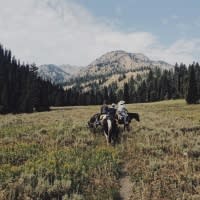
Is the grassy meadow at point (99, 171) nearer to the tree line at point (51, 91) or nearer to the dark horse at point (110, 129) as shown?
the dark horse at point (110, 129)

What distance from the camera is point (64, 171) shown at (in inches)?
432

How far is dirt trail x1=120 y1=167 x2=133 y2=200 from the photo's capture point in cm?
959

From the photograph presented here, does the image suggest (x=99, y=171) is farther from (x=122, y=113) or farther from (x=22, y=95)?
(x=22, y=95)

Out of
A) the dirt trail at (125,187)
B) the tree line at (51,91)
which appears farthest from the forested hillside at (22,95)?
the dirt trail at (125,187)

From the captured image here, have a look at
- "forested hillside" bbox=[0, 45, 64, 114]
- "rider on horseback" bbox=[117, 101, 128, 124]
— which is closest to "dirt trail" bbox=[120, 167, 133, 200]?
"rider on horseback" bbox=[117, 101, 128, 124]

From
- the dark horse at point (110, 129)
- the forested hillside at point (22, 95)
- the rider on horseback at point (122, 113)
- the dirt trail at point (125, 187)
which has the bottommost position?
the dirt trail at point (125, 187)

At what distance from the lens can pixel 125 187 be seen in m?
10.3

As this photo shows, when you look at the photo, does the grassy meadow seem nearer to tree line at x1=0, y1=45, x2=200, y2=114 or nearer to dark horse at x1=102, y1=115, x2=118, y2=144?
dark horse at x1=102, y1=115, x2=118, y2=144

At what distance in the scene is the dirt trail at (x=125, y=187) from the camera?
9594 mm

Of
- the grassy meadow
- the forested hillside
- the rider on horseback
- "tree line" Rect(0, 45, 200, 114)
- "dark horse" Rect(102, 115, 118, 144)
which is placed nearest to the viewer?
the grassy meadow

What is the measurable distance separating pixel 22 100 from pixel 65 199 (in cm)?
8181

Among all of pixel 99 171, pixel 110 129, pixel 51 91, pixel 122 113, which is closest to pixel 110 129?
pixel 110 129

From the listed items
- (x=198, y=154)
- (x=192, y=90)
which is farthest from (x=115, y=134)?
(x=192, y=90)

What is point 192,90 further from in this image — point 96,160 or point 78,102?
point 96,160
